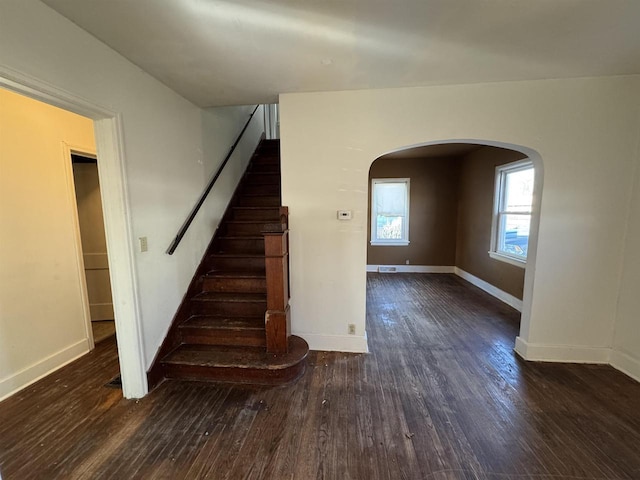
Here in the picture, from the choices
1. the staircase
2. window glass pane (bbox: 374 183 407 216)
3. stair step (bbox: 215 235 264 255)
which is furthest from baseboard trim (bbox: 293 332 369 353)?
window glass pane (bbox: 374 183 407 216)

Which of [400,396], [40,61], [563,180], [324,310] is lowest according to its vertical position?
[400,396]

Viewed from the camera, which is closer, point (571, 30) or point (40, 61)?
point (40, 61)

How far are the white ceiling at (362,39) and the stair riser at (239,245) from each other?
166 centimetres

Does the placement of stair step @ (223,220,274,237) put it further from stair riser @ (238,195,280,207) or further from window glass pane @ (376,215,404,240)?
window glass pane @ (376,215,404,240)

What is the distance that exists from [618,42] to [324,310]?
295 centimetres

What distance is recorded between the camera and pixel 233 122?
355cm

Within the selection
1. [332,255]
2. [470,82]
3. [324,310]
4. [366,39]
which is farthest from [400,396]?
[470,82]

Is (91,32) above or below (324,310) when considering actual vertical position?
above

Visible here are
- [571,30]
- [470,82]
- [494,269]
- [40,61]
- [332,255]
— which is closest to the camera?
[40,61]

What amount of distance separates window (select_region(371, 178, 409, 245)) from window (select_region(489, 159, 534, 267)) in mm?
1880

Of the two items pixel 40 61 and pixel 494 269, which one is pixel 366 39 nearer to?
pixel 40 61

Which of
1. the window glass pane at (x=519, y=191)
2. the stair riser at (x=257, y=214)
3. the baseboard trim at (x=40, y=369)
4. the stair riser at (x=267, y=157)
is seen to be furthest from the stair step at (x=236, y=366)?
the window glass pane at (x=519, y=191)

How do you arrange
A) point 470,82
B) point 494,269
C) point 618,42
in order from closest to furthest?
point 618,42
point 470,82
point 494,269

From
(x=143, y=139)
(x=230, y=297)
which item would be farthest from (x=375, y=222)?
(x=143, y=139)
